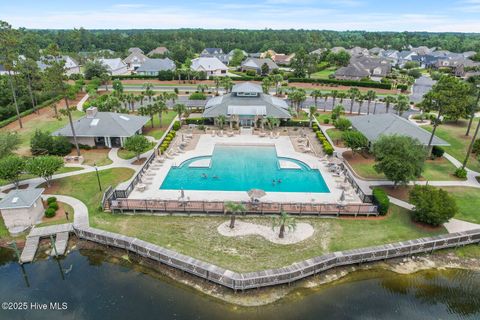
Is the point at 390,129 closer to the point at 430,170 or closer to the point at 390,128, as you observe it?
the point at 390,128

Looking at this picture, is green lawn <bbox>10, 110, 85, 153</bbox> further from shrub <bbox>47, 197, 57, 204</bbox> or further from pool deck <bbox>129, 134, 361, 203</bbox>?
pool deck <bbox>129, 134, 361, 203</bbox>

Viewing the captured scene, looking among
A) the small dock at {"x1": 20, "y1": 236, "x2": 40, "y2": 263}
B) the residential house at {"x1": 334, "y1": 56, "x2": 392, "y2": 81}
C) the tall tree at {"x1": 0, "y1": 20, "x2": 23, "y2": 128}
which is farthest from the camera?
the residential house at {"x1": 334, "y1": 56, "x2": 392, "y2": 81}

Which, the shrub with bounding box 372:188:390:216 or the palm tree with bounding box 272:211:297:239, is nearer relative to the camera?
the palm tree with bounding box 272:211:297:239

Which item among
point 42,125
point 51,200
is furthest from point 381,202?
point 42,125

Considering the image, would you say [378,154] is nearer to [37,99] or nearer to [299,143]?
[299,143]

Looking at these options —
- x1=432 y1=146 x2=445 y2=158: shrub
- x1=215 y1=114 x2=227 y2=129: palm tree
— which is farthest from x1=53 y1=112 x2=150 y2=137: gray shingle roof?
x1=432 y1=146 x2=445 y2=158: shrub

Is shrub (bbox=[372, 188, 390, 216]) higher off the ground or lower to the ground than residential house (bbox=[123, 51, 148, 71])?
lower
